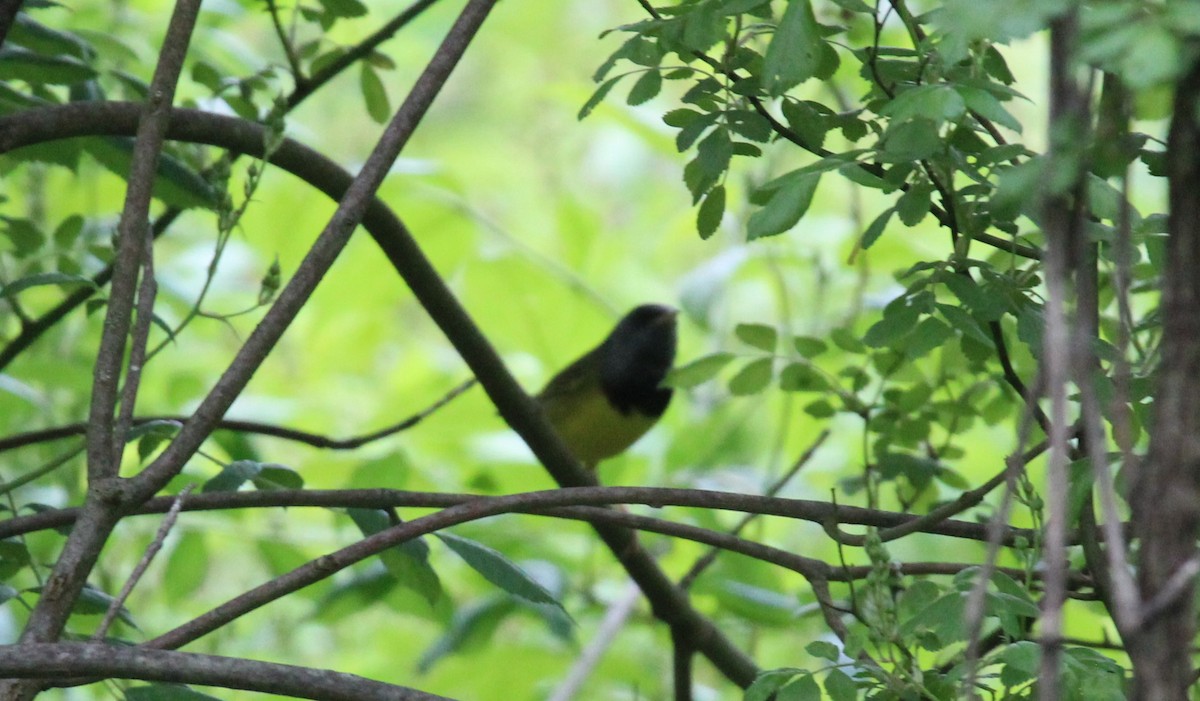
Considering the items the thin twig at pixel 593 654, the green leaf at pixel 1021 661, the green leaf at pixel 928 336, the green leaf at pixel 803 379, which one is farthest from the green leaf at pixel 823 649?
the green leaf at pixel 803 379

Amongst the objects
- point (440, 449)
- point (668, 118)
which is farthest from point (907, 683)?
point (440, 449)

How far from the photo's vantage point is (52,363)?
8.55ft

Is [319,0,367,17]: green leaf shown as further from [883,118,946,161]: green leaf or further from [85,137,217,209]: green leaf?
[883,118,946,161]: green leaf

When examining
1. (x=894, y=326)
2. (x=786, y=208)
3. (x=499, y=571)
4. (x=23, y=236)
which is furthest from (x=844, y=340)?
(x=23, y=236)

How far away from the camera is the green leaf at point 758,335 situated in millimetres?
2074

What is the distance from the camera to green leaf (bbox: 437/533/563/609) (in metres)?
1.54

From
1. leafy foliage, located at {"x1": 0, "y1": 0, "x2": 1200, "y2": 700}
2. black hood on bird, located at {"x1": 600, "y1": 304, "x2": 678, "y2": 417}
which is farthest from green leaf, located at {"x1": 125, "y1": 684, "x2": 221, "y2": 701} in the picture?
black hood on bird, located at {"x1": 600, "y1": 304, "x2": 678, "y2": 417}

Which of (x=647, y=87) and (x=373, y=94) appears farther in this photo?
(x=373, y=94)

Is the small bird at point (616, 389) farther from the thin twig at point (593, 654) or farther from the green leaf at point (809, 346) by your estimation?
the green leaf at point (809, 346)

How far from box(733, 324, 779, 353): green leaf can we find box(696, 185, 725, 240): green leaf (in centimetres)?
59

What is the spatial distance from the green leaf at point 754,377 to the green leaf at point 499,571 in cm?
68

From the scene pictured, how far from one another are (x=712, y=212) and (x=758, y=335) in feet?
2.10

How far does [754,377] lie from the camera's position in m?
2.12

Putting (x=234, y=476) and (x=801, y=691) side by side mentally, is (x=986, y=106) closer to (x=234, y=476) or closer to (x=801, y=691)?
(x=801, y=691)
